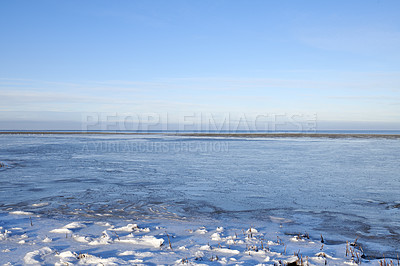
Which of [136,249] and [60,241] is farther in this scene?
[60,241]

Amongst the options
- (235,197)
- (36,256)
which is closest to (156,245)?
(36,256)

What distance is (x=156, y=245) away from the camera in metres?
5.34

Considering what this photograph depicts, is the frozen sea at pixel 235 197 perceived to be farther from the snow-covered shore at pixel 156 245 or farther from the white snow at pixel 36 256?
the white snow at pixel 36 256

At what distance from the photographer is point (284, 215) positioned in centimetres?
771

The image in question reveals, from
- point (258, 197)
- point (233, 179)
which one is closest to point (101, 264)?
point (258, 197)

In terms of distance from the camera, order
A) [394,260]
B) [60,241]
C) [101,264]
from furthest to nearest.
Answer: [60,241], [394,260], [101,264]

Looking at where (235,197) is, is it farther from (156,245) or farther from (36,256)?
(36,256)

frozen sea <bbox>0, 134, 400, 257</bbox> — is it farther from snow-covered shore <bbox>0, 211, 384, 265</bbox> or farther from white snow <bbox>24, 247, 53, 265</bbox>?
white snow <bbox>24, 247, 53, 265</bbox>

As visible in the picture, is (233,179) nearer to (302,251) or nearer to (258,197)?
(258,197)

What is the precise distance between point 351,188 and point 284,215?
4635mm

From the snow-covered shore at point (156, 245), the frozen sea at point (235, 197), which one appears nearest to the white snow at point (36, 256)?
the snow-covered shore at point (156, 245)

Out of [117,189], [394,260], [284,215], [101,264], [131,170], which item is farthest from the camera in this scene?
[131,170]

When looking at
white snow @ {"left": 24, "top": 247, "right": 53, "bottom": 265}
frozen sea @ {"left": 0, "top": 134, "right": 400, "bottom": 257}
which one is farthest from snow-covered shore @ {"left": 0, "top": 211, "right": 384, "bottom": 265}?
frozen sea @ {"left": 0, "top": 134, "right": 400, "bottom": 257}

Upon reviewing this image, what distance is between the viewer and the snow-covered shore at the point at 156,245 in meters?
4.70
